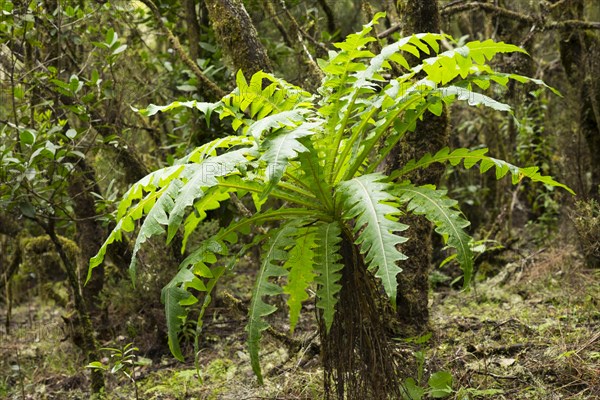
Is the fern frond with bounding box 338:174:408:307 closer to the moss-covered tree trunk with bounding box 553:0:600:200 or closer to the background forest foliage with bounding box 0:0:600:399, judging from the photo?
the background forest foliage with bounding box 0:0:600:399

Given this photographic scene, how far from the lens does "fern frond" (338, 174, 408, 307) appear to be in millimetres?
2031

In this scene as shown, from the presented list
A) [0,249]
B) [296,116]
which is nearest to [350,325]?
[296,116]

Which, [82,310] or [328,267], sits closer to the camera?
[328,267]

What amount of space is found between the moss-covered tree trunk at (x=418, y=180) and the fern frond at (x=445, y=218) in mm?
1102

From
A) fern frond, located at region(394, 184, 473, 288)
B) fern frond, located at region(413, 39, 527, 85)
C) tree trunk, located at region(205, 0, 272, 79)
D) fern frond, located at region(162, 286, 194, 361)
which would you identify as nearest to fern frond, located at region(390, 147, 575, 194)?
fern frond, located at region(394, 184, 473, 288)

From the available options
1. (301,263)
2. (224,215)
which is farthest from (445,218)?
A: (224,215)

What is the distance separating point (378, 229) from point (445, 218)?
352 millimetres

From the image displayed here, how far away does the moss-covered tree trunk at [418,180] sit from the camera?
3557 millimetres

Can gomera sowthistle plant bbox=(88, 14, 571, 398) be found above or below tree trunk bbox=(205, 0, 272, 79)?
below

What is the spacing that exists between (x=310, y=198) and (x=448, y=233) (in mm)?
634

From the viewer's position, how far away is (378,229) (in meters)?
2.09

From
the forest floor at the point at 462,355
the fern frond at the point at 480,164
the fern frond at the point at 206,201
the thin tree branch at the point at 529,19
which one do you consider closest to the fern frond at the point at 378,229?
the fern frond at the point at 480,164

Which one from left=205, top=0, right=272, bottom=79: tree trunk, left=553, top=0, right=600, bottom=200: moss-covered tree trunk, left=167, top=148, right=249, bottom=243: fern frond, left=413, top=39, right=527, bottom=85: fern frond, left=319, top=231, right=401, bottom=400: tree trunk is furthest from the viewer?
left=553, top=0, right=600, bottom=200: moss-covered tree trunk

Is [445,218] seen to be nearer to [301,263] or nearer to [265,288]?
[301,263]
